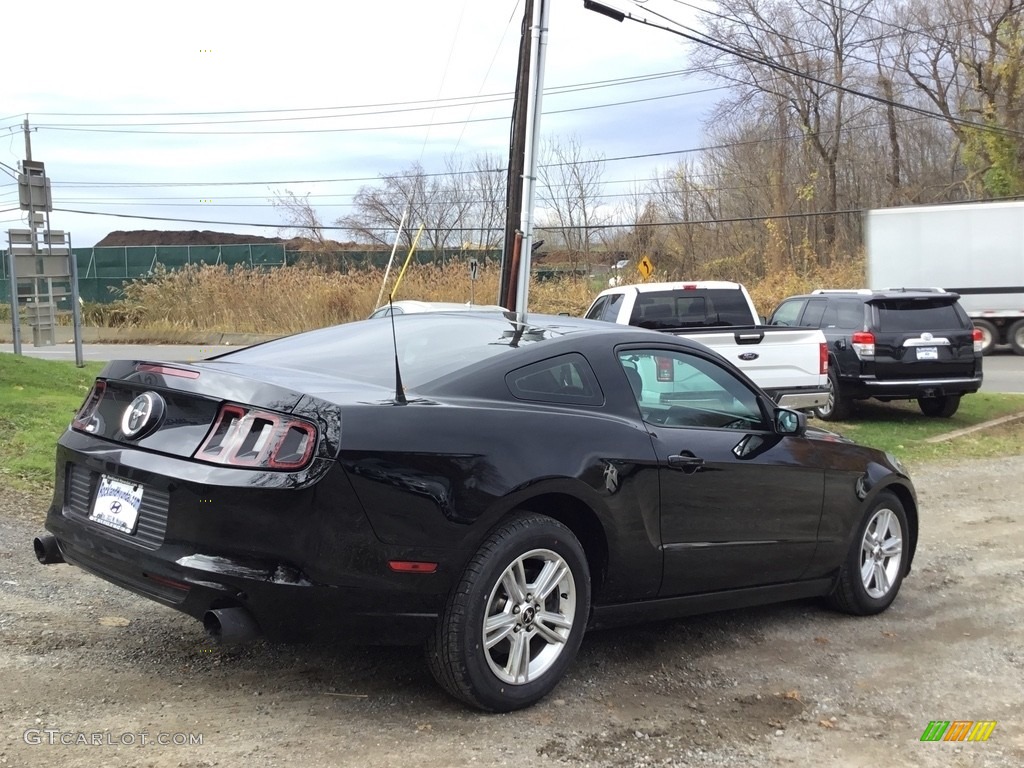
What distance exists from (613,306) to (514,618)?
9448 millimetres

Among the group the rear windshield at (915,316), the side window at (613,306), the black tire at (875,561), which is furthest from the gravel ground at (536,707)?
the rear windshield at (915,316)

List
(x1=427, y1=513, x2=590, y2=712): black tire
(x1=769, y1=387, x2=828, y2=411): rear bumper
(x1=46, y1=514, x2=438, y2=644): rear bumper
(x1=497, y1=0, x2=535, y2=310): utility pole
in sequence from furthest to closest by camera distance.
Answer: (x1=497, y1=0, x2=535, y2=310): utility pole → (x1=769, y1=387, x2=828, y2=411): rear bumper → (x1=427, y1=513, x2=590, y2=712): black tire → (x1=46, y1=514, x2=438, y2=644): rear bumper

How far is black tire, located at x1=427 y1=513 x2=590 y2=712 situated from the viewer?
3.68 meters

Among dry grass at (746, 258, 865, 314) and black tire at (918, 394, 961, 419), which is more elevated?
dry grass at (746, 258, 865, 314)

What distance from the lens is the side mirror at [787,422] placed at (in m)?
4.92

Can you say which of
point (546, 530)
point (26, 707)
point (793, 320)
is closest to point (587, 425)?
point (546, 530)

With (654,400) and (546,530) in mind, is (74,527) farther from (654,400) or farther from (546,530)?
(654,400)

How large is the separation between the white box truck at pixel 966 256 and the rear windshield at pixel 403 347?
23625 millimetres

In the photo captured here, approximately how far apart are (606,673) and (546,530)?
3.05ft

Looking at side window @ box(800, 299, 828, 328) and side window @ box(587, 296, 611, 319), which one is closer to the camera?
side window @ box(587, 296, 611, 319)

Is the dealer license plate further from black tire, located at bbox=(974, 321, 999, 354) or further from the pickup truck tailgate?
black tire, located at bbox=(974, 321, 999, 354)

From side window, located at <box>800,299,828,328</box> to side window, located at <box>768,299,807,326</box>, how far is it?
0.89ft

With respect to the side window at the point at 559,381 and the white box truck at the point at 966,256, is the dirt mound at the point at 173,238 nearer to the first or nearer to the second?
the white box truck at the point at 966,256

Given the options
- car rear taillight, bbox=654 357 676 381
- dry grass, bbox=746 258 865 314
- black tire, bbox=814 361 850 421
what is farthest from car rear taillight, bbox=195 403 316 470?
dry grass, bbox=746 258 865 314
